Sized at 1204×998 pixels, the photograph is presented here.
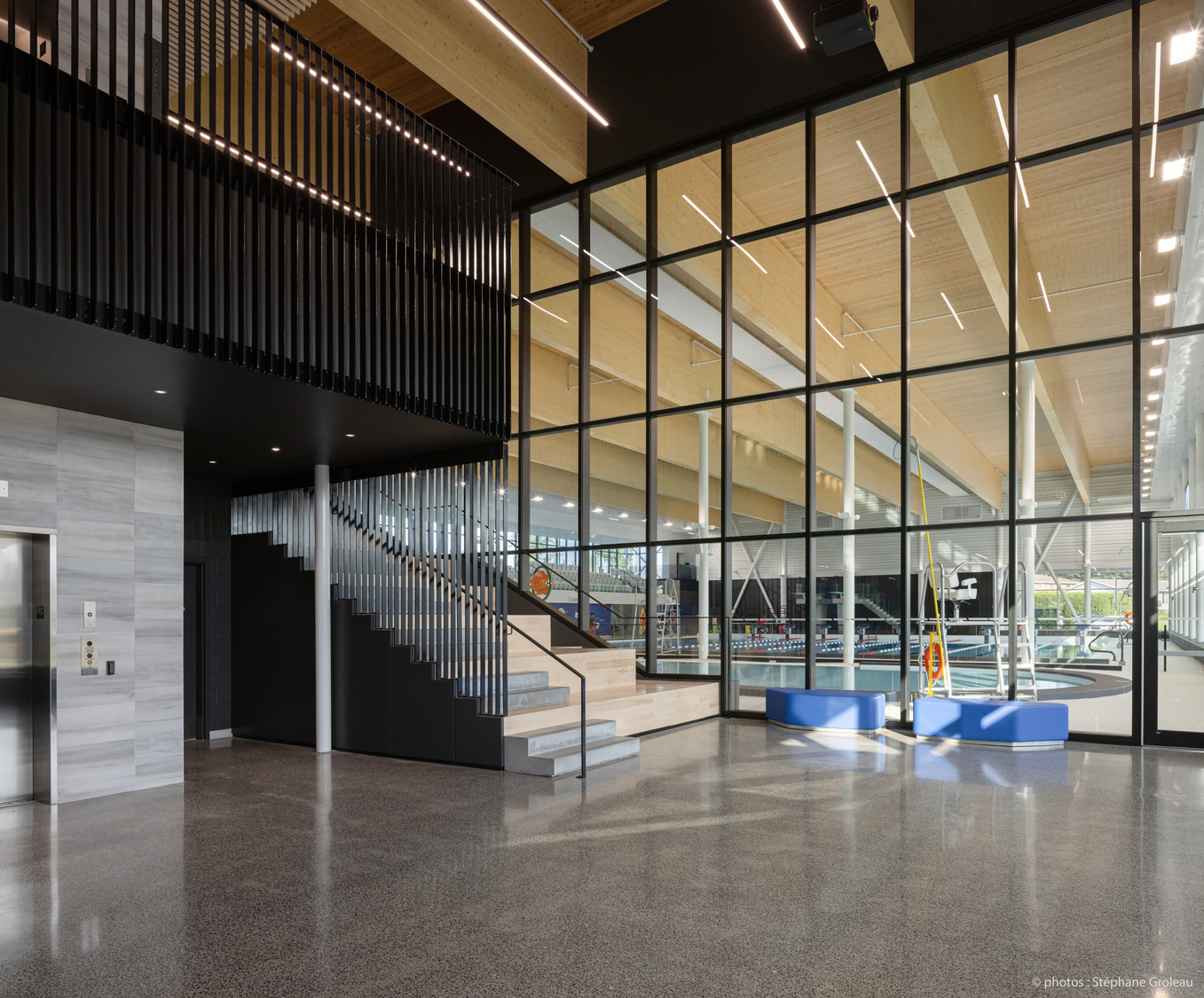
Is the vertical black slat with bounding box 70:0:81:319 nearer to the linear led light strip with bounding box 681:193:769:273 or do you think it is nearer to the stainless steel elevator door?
the stainless steel elevator door

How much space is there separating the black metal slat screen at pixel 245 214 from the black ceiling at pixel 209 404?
19cm

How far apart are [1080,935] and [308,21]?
38.7ft

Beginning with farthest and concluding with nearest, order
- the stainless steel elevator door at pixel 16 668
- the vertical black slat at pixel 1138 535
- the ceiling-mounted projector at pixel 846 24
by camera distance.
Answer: the vertical black slat at pixel 1138 535 < the ceiling-mounted projector at pixel 846 24 < the stainless steel elevator door at pixel 16 668

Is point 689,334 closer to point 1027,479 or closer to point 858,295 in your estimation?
point 858,295

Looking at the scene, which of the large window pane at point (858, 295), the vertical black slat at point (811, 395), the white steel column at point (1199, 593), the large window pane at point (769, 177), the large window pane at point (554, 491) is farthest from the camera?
the large window pane at point (554, 491)

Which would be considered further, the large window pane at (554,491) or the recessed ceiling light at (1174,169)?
the large window pane at (554,491)

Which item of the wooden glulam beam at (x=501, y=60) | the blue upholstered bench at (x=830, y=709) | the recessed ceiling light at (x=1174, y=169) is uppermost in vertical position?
the wooden glulam beam at (x=501, y=60)

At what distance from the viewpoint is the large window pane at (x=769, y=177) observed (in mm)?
11211

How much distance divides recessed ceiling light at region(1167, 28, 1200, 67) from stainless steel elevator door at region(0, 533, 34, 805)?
38.7 ft

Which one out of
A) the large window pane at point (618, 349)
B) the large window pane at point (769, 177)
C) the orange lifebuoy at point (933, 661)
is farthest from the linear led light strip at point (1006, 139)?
the orange lifebuoy at point (933, 661)

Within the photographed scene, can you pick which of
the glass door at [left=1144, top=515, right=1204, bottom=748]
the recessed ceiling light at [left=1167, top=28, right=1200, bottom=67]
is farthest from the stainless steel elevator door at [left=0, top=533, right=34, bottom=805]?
the recessed ceiling light at [left=1167, top=28, right=1200, bottom=67]

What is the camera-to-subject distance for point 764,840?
567 centimetres

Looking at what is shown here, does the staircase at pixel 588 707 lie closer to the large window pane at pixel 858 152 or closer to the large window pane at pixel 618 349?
the large window pane at pixel 618 349

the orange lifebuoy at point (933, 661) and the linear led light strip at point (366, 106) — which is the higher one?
the linear led light strip at point (366, 106)
